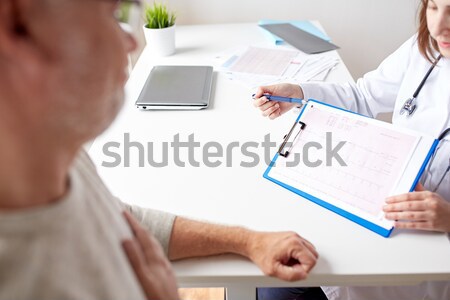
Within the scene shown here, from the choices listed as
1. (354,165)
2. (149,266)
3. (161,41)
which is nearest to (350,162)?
(354,165)

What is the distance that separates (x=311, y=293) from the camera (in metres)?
1.06

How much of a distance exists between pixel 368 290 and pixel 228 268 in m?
0.42

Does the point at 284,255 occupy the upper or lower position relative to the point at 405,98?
lower

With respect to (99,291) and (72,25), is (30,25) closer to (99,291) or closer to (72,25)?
(72,25)

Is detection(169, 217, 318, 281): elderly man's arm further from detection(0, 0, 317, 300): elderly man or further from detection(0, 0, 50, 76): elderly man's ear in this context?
detection(0, 0, 50, 76): elderly man's ear

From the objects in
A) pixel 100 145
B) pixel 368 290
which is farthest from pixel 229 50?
pixel 368 290

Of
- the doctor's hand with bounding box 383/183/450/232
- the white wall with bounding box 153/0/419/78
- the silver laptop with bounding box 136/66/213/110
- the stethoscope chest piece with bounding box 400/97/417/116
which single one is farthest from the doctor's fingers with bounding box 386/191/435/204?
the white wall with bounding box 153/0/419/78

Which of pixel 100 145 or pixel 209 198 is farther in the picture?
pixel 100 145

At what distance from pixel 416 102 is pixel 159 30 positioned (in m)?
0.97

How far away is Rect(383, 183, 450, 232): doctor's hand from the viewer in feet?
2.48

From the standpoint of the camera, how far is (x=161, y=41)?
1.58m

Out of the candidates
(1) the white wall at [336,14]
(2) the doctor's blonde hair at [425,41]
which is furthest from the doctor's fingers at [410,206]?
(1) the white wall at [336,14]

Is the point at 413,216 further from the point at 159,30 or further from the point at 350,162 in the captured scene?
the point at 159,30

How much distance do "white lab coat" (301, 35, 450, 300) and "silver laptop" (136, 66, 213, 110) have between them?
12.9 inches
